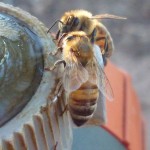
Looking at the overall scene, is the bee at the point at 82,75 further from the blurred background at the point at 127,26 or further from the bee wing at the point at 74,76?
the blurred background at the point at 127,26

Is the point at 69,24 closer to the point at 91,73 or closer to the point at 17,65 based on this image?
the point at 91,73

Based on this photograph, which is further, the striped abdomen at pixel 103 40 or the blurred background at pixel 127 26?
the blurred background at pixel 127 26

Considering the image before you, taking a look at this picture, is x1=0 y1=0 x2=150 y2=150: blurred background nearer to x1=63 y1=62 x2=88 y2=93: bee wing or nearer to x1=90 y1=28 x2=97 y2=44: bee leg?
x1=90 y1=28 x2=97 y2=44: bee leg

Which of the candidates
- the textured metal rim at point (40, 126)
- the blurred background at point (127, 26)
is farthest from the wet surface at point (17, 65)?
the blurred background at point (127, 26)

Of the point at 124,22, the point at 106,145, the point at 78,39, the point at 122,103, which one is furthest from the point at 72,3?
the point at 78,39

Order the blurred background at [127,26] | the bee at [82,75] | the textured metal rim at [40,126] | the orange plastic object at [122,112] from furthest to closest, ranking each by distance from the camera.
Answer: the blurred background at [127,26]
the orange plastic object at [122,112]
the bee at [82,75]
the textured metal rim at [40,126]

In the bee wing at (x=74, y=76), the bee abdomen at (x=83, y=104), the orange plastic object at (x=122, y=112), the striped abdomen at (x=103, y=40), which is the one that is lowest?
the orange plastic object at (x=122, y=112)

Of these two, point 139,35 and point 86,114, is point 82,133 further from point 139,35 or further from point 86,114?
point 139,35

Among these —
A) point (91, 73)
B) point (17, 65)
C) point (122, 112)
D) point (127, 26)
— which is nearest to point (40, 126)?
point (17, 65)
